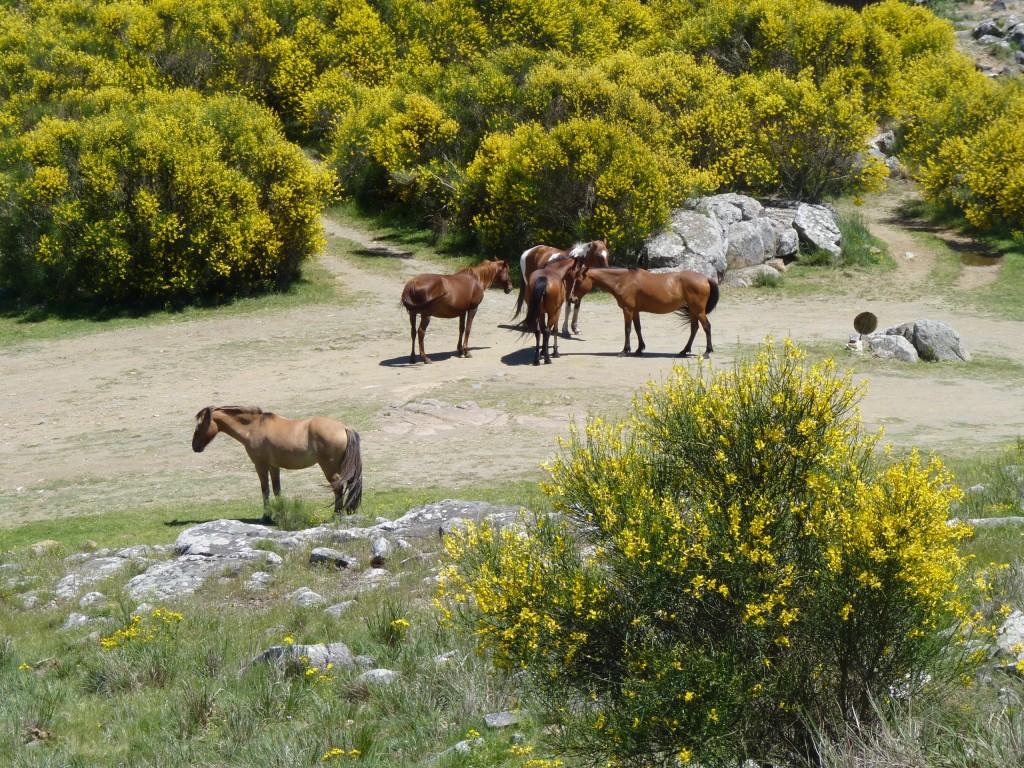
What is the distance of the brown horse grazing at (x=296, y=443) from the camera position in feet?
40.8

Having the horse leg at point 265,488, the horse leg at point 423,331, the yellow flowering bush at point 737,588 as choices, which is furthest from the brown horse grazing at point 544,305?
the yellow flowering bush at point 737,588

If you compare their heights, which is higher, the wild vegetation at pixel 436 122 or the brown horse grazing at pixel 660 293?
the wild vegetation at pixel 436 122

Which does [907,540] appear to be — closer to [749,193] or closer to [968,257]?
[968,257]

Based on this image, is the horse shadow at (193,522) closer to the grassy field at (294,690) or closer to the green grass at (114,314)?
the grassy field at (294,690)

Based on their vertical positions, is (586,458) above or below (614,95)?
below

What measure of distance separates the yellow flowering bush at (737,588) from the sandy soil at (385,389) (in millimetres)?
5422

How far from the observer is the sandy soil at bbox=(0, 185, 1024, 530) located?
15.5 meters

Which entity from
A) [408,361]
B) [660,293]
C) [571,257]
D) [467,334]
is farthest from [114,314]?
[660,293]

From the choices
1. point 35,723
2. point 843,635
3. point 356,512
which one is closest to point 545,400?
point 356,512

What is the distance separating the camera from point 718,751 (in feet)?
16.4

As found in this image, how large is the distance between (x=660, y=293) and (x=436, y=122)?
14544mm

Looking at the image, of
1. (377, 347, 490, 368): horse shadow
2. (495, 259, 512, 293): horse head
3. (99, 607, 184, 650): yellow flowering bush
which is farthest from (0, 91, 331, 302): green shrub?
(99, 607, 184, 650): yellow flowering bush

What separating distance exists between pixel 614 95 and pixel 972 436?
19317 millimetres

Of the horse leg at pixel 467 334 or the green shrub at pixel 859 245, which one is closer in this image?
the horse leg at pixel 467 334
